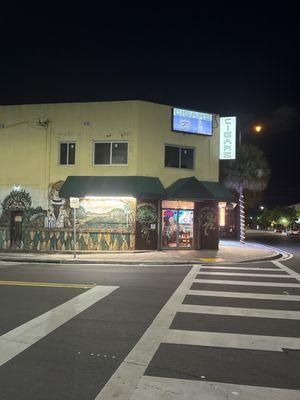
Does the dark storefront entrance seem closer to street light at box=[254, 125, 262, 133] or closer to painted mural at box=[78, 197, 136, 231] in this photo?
painted mural at box=[78, 197, 136, 231]

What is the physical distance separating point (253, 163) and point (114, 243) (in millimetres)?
15841

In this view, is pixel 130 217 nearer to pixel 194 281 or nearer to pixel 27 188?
pixel 27 188

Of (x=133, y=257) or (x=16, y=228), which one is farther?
(x=16, y=228)

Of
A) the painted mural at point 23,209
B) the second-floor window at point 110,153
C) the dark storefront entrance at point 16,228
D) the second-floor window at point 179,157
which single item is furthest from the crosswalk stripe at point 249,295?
the dark storefront entrance at point 16,228

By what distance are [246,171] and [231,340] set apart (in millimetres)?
28777

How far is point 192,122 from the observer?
24.7 metres

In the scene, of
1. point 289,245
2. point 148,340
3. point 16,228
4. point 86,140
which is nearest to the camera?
point 148,340

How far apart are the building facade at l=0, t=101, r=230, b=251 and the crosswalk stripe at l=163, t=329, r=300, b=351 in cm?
1559

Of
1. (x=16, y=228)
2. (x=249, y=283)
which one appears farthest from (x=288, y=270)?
(x=16, y=228)

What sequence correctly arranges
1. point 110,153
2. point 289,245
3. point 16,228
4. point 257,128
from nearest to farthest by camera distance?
point 110,153 < point 16,228 < point 257,128 < point 289,245

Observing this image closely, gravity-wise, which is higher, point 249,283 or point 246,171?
point 246,171

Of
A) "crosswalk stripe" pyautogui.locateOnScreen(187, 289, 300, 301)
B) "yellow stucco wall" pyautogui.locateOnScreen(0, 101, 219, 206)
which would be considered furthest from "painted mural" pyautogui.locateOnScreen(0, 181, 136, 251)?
"crosswalk stripe" pyautogui.locateOnScreen(187, 289, 300, 301)

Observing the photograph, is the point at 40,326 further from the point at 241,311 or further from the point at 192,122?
the point at 192,122

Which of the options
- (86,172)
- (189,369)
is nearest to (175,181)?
(86,172)
